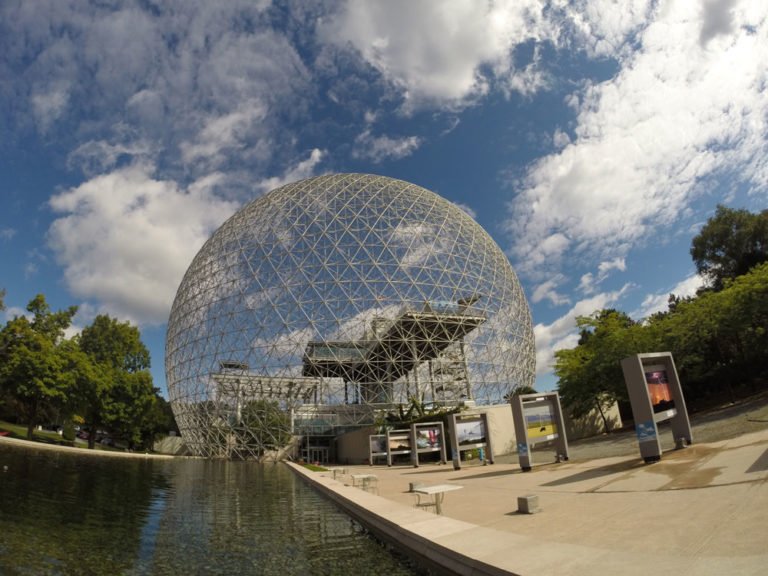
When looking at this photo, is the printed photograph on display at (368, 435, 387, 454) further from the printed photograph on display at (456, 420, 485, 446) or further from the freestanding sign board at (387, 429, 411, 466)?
the printed photograph on display at (456, 420, 485, 446)

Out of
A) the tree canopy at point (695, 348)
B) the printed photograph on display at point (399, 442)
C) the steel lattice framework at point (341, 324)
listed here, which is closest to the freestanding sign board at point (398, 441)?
the printed photograph on display at point (399, 442)

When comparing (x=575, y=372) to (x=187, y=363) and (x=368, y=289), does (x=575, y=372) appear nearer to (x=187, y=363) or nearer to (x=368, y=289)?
(x=368, y=289)

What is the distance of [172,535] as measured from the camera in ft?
27.9

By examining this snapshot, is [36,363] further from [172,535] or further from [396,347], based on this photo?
[172,535]

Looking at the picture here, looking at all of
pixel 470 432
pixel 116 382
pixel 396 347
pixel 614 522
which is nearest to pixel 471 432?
pixel 470 432

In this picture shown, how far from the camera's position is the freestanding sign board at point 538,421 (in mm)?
17156

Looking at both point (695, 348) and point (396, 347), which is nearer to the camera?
point (695, 348)

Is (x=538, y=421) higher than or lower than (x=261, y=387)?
lower

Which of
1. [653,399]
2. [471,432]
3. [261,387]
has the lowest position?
[471,432]

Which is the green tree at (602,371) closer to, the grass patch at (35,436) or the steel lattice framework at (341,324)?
the steel lattice framework at (341,324)

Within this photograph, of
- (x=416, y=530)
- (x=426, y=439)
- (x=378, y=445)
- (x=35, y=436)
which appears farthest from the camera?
(x=35, y=436)

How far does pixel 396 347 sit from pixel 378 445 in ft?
34.7

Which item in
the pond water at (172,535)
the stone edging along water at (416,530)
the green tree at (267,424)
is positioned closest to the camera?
the stone edging along water at (416,530)

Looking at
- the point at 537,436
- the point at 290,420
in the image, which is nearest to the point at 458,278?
the point at 290,420
